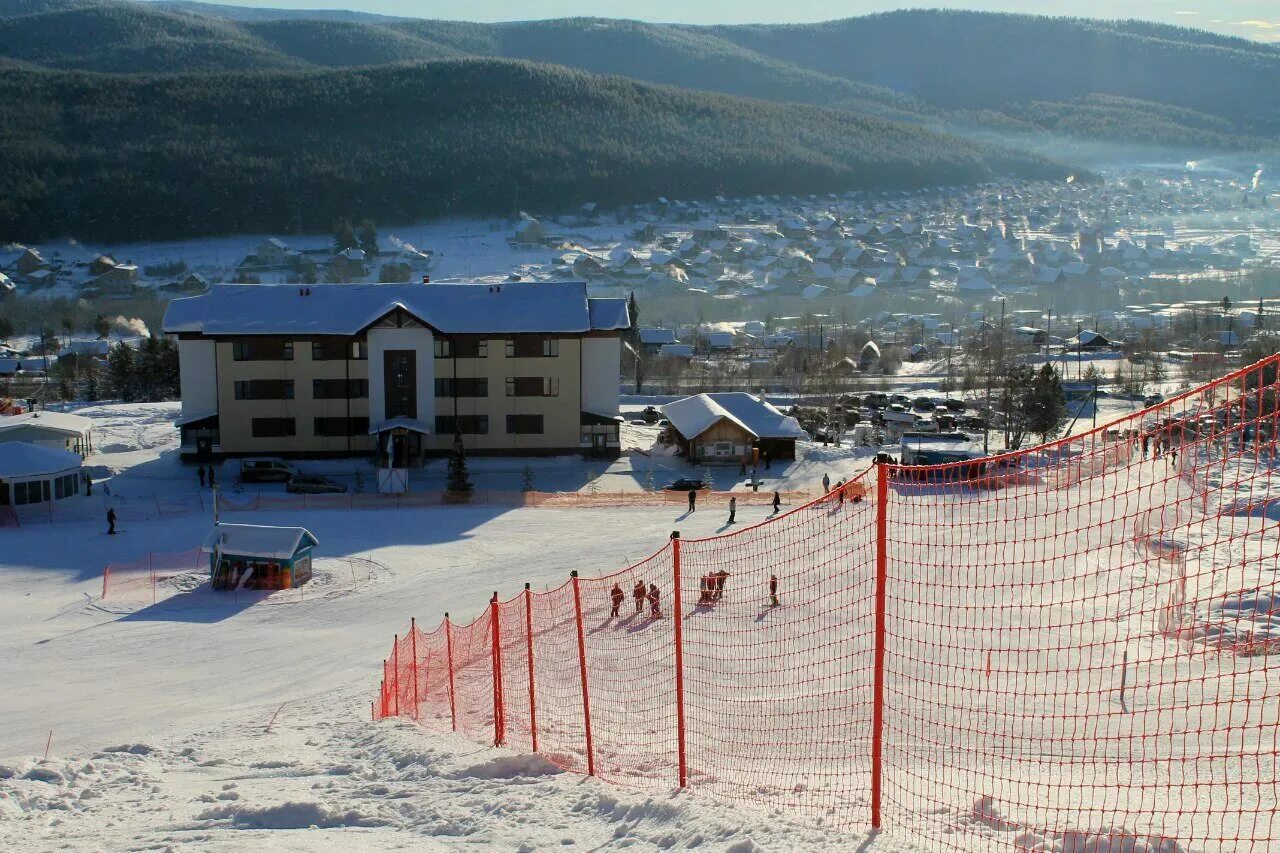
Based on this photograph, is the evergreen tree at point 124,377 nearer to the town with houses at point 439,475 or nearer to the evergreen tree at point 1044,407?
the town with houses at point 439,475

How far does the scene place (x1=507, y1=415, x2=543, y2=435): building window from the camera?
1316 inches

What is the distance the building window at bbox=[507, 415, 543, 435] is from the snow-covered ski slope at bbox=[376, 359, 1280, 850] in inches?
496

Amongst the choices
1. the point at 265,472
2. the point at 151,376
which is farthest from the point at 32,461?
the point at 151,376

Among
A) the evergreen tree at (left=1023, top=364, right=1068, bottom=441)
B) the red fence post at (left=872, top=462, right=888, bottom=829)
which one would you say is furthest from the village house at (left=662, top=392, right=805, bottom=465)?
the red fence post at (left=872, top=462, right=888, bottom=829)

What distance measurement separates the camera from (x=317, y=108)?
148 metres

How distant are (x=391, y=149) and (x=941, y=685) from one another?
444 feet

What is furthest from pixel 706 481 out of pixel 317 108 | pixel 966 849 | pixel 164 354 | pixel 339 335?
pixel 317 108

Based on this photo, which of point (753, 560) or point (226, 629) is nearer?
point (226, 629)

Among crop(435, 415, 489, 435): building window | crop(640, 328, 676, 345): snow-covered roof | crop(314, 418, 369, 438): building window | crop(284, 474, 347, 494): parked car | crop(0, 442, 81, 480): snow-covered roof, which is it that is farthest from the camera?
crop(640, 328, 676, 345): snow-covered roof

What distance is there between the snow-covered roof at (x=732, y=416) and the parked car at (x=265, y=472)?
1076cm

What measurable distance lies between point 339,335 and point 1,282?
76.0 m

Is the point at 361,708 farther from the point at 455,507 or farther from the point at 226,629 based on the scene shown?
the point at 455,507

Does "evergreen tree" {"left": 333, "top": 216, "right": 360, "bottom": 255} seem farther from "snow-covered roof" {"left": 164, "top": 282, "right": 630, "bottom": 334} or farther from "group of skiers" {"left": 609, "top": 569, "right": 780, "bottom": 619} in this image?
"group of skiers" {"left": 609, "top": 569, "right": 780, "bottom": 619}

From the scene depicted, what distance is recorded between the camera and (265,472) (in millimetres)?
30531
